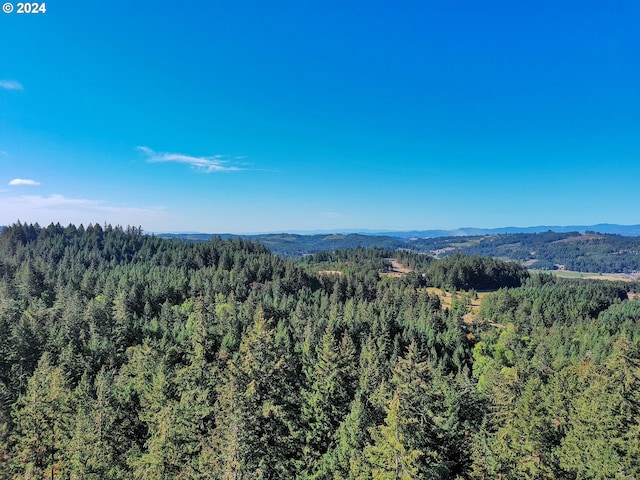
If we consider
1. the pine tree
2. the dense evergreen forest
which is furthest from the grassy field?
the pine tree

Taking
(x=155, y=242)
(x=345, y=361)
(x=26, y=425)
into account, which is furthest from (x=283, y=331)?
(x=155, y=242)

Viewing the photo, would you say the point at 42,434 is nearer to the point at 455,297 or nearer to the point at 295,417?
the point at 295,417

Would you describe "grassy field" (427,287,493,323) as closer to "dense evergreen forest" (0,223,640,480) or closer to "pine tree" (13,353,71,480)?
"dense evergreen forest" (0,223,640,480)

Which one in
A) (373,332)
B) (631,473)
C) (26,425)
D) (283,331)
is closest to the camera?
(631,473)

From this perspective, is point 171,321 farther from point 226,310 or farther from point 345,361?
point 345,361

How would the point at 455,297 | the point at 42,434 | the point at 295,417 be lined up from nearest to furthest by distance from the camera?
1. the point at 295,417
2. the point at 42,434
3. the point at 455,297

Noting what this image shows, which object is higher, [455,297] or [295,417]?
[295,417]

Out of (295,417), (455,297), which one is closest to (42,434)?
(295,417)

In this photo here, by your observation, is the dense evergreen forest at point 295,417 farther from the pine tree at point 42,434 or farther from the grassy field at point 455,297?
the grassy field at point 455,297

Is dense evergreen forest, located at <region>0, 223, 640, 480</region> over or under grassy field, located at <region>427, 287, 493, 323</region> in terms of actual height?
over

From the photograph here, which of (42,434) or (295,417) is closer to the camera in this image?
(295,417)

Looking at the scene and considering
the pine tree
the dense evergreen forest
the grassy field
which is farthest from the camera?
the grassy field
